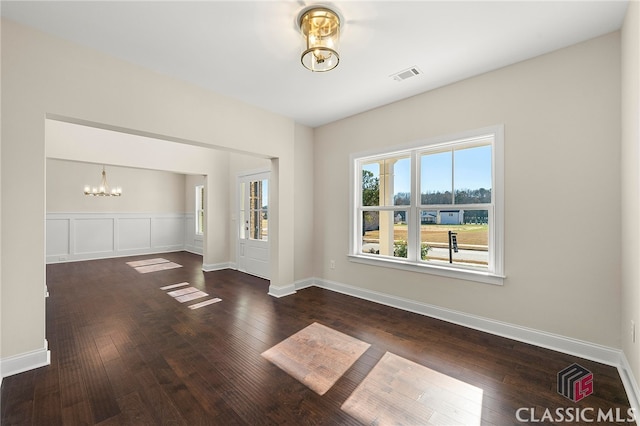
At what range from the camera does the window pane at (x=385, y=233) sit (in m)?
3.85

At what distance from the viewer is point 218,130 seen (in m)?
3.45

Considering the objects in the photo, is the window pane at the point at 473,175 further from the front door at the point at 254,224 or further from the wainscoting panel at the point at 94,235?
the wainscoting panel at the point at 94,235

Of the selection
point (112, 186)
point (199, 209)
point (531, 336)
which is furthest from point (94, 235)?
point (531, 336)

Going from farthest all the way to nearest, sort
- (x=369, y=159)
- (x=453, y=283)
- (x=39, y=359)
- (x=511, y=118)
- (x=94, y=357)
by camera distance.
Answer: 1. (x=369, y=159)
2. (x=453, y=283)
3. (x=511, y=118)
4. (x=94, y=357)
5. (x=39, y=359)

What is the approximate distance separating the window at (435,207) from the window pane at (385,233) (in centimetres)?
1

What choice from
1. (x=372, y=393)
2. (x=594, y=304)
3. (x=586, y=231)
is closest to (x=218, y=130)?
(x=372, y=393)

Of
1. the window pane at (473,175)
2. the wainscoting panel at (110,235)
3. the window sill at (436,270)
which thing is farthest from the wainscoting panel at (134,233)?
the window pane at (473,175)

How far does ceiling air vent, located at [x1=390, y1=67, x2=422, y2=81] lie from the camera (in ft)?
9.50

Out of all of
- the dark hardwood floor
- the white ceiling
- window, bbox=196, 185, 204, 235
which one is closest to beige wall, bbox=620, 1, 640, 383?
the white ceiling

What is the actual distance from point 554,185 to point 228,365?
11.4 feet

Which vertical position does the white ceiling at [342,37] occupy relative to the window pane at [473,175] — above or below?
above

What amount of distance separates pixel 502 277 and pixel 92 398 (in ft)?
12.3

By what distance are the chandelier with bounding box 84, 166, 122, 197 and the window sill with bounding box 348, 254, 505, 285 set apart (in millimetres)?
7160

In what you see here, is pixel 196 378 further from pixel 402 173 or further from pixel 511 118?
pixel 511 118
